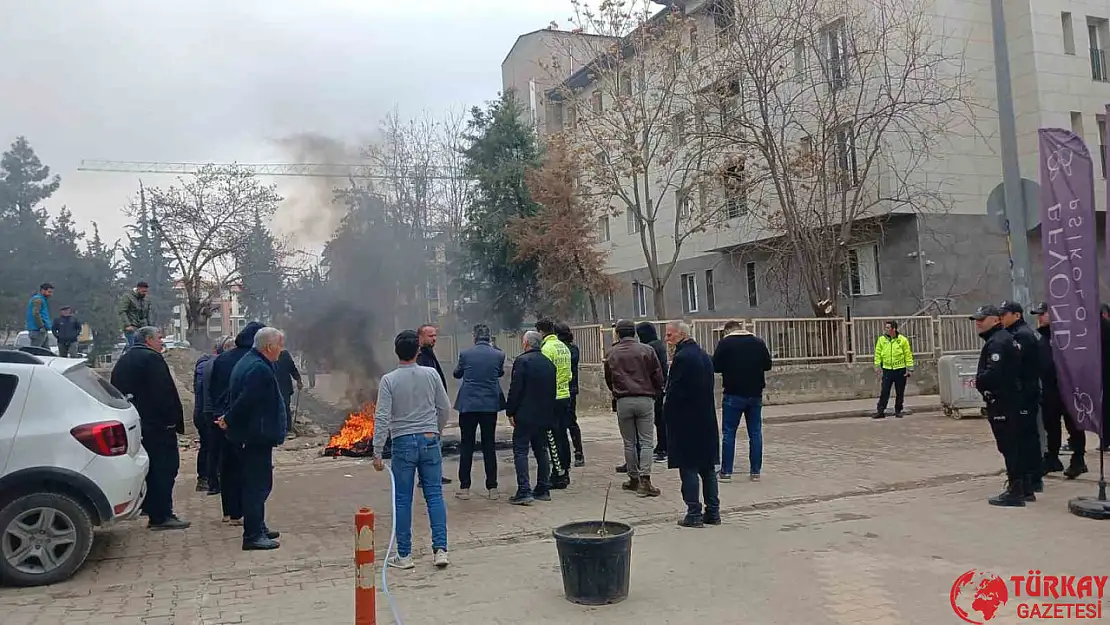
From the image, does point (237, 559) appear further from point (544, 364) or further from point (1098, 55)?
point (1098, 55)

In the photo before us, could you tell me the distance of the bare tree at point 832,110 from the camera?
19766 mm

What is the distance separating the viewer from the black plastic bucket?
16.1 feet

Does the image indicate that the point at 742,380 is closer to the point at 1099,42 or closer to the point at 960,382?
the point at 960,382

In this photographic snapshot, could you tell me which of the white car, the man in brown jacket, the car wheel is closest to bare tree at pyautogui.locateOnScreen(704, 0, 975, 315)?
the man in brown jacket

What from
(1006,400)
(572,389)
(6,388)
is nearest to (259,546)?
(6,388)

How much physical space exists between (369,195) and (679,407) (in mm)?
19000

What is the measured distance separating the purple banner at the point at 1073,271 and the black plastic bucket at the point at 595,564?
16.4ft

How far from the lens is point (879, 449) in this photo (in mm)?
11594

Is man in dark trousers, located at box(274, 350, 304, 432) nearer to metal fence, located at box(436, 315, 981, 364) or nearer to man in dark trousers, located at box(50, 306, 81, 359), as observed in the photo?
man in dark trousers, located at box(50, 306, 81, 359)

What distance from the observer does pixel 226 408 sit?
744 cm

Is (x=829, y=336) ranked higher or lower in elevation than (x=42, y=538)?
higher

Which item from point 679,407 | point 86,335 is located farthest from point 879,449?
point 86,335

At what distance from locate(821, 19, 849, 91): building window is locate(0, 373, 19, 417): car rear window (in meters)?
18.8

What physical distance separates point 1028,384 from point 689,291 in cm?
2280
